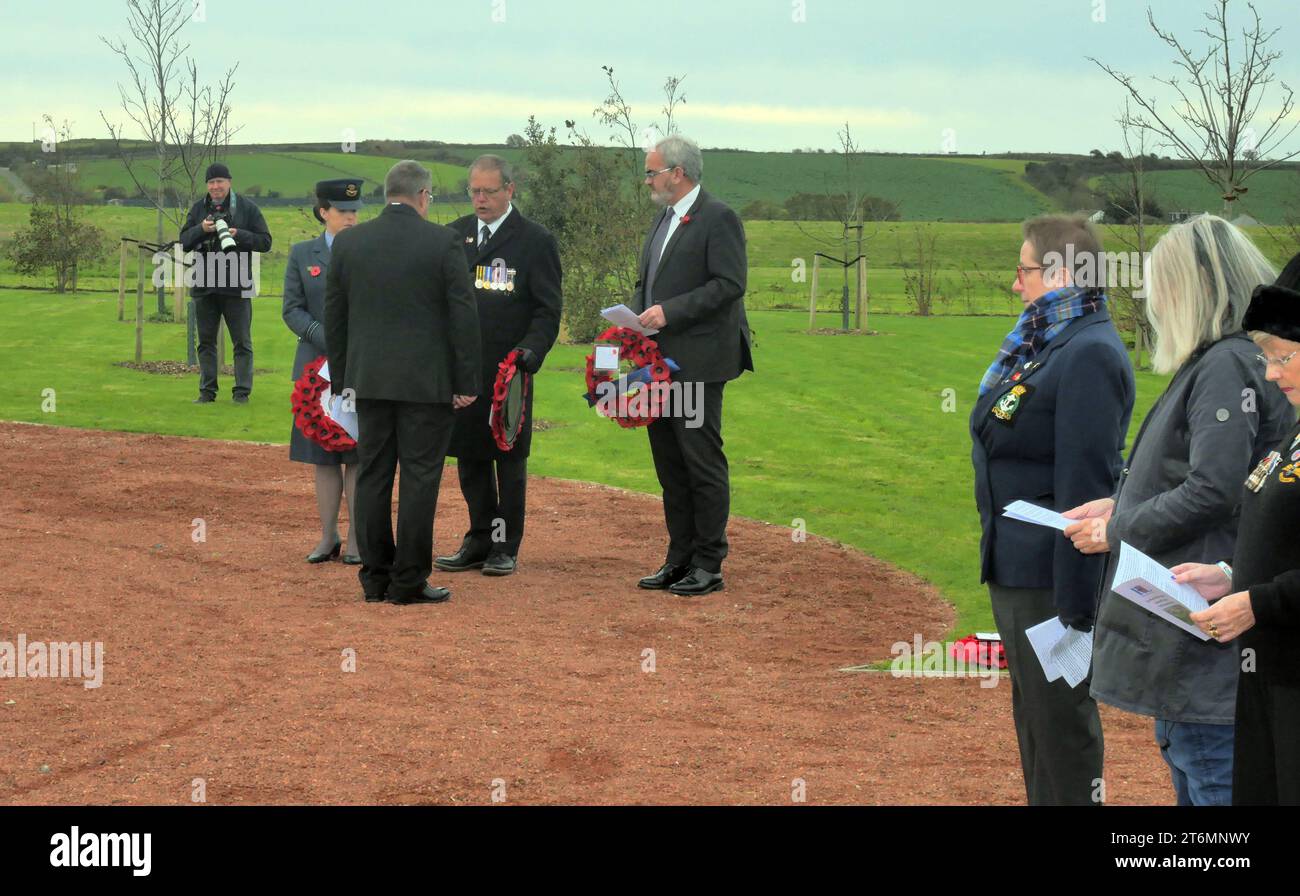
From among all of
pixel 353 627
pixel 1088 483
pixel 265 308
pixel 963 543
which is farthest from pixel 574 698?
pixel 265 308

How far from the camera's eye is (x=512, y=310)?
31.7 ft

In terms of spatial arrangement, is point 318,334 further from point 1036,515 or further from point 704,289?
point 1036,515

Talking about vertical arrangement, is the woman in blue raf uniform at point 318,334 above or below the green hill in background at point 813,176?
below

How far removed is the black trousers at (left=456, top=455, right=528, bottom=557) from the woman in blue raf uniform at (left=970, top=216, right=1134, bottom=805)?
17.2 ft

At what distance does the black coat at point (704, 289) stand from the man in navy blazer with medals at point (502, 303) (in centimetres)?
79

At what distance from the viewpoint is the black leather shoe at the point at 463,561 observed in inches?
394

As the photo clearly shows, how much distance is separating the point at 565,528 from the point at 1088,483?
7.21m

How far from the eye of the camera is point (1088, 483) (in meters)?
4.69

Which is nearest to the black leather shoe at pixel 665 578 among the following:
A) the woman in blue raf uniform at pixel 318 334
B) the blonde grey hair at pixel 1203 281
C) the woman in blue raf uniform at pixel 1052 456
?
the woman in blue raf uniform at pixel 318 334

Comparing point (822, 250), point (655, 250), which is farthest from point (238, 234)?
point (822, 250)

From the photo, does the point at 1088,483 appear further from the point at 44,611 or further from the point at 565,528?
the point at 565,528

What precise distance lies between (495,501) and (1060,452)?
5.74m

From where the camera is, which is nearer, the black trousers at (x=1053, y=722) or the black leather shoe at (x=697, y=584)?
the black trousers at (x=1053, y=722)

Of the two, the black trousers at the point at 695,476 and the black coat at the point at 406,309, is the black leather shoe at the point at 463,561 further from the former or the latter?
the black coat at the point at 406,309
